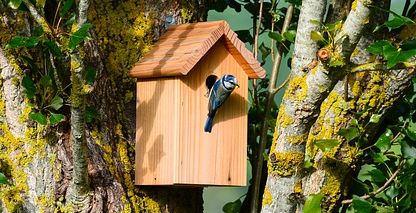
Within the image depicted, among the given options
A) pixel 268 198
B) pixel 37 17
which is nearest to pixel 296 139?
pixel 268 198

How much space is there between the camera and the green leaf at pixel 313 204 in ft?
10.4

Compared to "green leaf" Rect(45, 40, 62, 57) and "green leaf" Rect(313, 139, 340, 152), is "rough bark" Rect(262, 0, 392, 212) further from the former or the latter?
"green leaf" Rect(45, 40, 62, 57)

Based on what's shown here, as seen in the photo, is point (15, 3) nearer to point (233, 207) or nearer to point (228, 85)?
point (228, 85)

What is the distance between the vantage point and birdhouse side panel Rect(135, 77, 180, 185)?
127 inches

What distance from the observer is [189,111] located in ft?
10.7

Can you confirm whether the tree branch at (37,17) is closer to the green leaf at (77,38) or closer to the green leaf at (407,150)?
the green leaf at (77,38)

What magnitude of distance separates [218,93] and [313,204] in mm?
490

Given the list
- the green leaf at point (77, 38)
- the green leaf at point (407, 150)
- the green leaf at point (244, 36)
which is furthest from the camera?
the green leaf at point (244, 36)

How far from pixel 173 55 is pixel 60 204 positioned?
0.63 m

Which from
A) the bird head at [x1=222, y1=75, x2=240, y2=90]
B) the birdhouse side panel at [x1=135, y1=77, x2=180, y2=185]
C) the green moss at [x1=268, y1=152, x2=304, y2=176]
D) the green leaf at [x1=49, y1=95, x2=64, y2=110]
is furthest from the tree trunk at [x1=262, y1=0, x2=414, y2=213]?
the green leaf at [x1=49, y1=95, x2=64, y2=110]

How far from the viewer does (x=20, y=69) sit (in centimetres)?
312

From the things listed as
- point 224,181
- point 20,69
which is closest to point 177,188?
point 224,181


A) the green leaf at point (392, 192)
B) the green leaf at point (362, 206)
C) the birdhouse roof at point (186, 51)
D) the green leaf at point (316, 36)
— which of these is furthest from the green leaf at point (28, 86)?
the green leaf at point (392, 192)

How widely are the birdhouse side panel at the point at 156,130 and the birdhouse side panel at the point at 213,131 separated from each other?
0.10 feet
